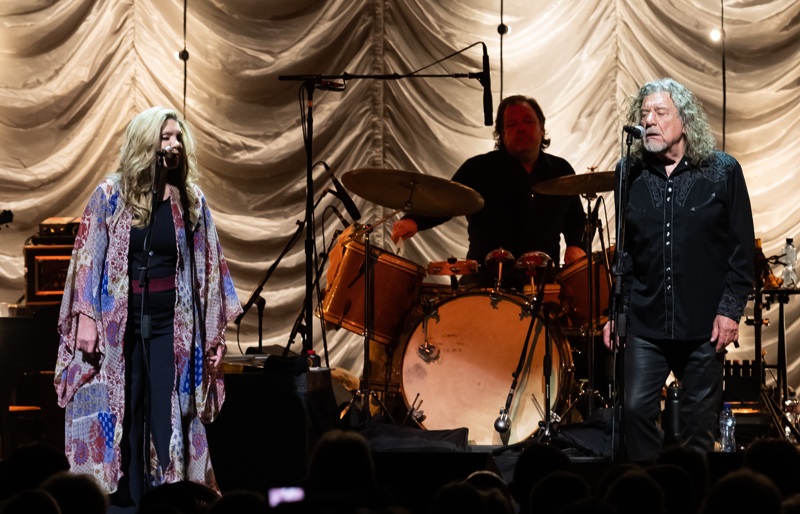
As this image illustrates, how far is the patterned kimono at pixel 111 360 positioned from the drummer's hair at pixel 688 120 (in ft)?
7.11

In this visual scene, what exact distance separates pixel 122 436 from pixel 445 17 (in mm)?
5621

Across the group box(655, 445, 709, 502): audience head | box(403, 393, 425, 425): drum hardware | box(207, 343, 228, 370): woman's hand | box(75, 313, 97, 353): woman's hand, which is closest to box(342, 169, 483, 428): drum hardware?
box(403, 393, 425, 425): drum hardware

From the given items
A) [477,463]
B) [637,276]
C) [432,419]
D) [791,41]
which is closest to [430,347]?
[432,419]

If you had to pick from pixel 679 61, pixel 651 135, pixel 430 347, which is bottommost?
pixel 430 347

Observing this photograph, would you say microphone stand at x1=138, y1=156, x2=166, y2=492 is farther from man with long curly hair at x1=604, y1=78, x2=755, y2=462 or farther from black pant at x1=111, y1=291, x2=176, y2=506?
man with long curly hair at x1=604, y1=78, x2=755, y2=462

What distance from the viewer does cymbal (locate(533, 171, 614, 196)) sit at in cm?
676

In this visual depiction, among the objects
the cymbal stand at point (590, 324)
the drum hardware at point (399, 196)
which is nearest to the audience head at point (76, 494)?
the drum hardware at point (399, 196)

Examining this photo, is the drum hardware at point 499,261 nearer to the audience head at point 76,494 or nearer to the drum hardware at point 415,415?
the drum hardware at point 415,415

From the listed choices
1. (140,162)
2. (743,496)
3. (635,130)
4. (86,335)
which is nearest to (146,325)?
(86,335)

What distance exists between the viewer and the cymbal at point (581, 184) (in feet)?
22.2

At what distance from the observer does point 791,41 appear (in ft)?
30.6

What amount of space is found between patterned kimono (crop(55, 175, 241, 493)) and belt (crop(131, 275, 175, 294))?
4cm

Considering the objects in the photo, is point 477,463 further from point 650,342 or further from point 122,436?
point 122,436

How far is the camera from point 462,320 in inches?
287
